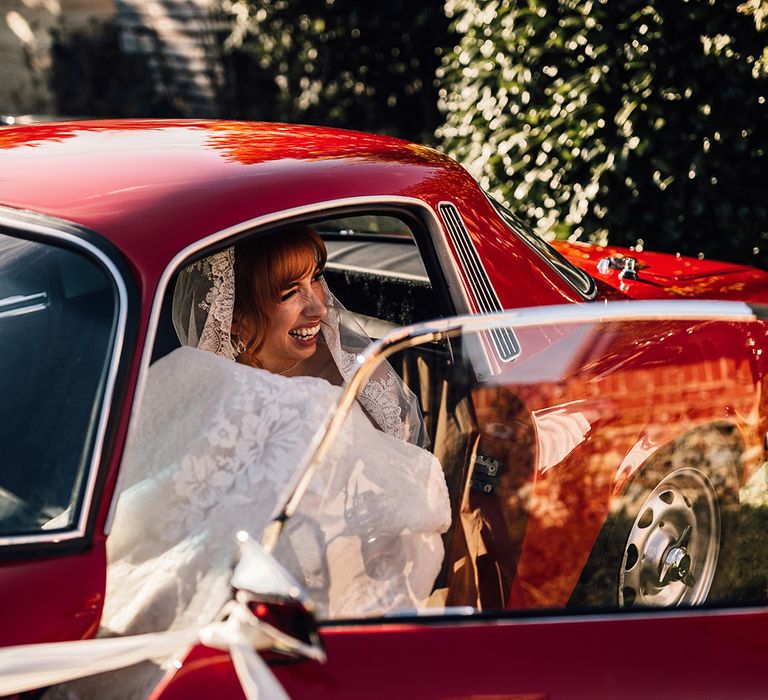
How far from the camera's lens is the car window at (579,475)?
1.75 metres

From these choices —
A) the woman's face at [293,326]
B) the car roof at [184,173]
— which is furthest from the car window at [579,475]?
the woman's face at [293,326]

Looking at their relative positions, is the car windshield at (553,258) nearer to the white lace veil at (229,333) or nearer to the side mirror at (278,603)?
the white lace veil at (229,333)

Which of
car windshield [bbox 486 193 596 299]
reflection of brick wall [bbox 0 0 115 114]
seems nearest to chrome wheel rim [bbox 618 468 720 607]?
car windshield [bbox 486 193 596 299]

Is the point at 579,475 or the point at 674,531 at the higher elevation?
the point at 579,475

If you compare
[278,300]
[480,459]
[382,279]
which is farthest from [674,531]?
[382,279]

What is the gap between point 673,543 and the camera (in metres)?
2.00

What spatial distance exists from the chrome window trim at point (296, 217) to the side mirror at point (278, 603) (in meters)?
0.45

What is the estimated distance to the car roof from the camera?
2.05 meters

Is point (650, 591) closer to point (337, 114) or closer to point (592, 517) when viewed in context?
point (592, 517)

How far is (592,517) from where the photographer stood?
1808 mm

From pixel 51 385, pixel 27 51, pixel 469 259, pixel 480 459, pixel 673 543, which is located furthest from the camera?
pixel 27 51

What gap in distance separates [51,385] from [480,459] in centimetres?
84

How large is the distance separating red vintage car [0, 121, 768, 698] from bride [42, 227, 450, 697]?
67 millimetres

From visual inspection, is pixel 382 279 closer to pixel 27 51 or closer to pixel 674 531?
pixel 674 531
